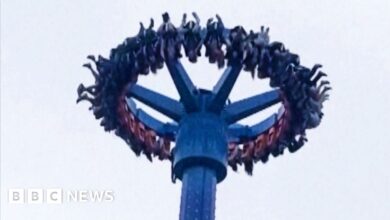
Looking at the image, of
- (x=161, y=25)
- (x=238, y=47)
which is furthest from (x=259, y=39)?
(x=161, y=25)

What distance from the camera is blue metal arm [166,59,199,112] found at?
1219 inches

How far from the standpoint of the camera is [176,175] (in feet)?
102

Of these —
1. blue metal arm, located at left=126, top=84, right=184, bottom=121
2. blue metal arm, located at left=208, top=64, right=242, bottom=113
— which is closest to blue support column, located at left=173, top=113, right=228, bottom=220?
blue metal arm, located at left=208, top=64, right=242, bottom=113

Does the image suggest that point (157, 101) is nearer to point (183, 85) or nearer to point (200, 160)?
point (183, 85)

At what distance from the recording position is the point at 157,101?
104ft

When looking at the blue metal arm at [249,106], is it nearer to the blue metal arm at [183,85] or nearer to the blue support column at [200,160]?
the blue support column at [200,160]

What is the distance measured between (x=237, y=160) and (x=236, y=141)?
53 centimetres

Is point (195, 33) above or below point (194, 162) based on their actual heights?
above

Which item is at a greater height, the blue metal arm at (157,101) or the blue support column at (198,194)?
the blue metal arm at (157,101)

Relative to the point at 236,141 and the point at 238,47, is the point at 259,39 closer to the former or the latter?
the point at 238,47

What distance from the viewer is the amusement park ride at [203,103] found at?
99.6 ft

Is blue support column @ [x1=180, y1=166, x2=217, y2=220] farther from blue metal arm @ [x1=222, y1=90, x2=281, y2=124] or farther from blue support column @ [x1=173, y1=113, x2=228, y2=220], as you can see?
blue metal arm @ [x1=222, y1=90, x2=281, y2=124]

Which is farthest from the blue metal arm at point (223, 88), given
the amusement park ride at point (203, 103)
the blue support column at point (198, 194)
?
the blue support column at point (198, 194)

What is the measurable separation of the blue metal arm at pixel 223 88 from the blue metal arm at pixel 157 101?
3.18ft
